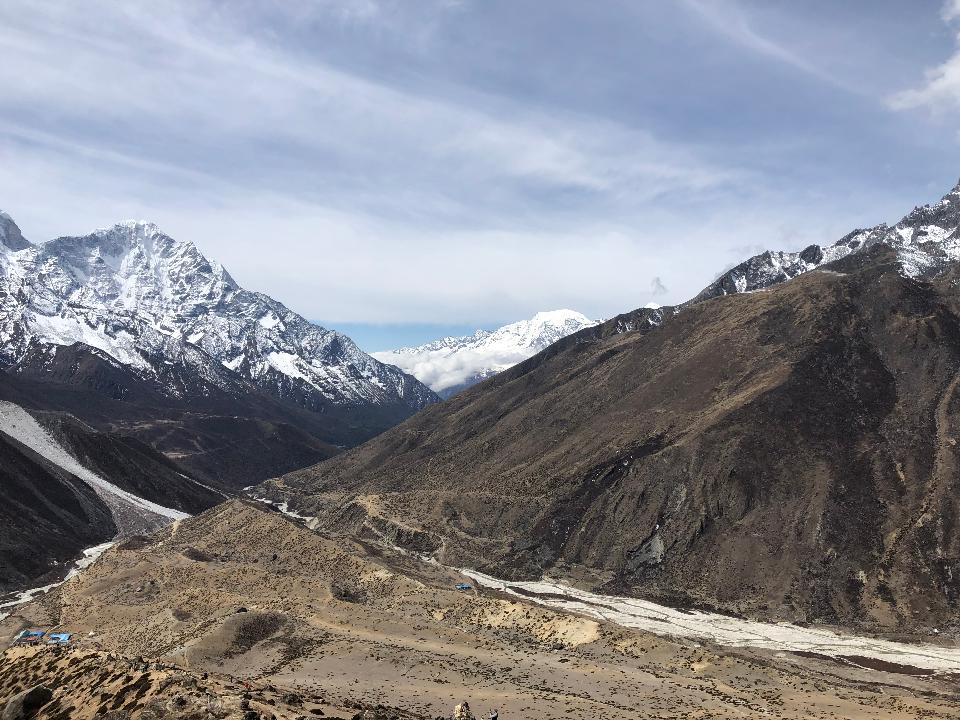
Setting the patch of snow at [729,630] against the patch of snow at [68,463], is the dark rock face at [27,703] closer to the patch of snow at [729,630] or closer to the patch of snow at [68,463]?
the patch of snow at [729,630]

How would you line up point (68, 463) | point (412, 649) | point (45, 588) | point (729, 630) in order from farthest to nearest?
point (68, 463), point (45, 588), point (729, 630), point (412, 649)

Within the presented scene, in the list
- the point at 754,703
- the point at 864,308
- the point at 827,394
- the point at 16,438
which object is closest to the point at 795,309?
the point at 864,308

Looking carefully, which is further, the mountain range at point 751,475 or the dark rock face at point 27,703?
the mountain range at point 751,475

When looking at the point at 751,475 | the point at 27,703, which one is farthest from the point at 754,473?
the point at 27,703

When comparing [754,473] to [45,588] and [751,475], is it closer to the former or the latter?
[751,475]

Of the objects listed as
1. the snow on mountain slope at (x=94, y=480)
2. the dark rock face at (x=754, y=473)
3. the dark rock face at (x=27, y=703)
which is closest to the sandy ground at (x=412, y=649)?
the dark rock face at (x=27, y=703)

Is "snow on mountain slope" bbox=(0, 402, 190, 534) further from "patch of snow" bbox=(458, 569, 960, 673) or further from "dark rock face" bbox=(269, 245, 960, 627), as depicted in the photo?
"patch of snow" bbox=(458, 569, 960, 673)

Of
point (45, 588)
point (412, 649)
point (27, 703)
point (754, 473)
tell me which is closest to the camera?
point (27, 703)
